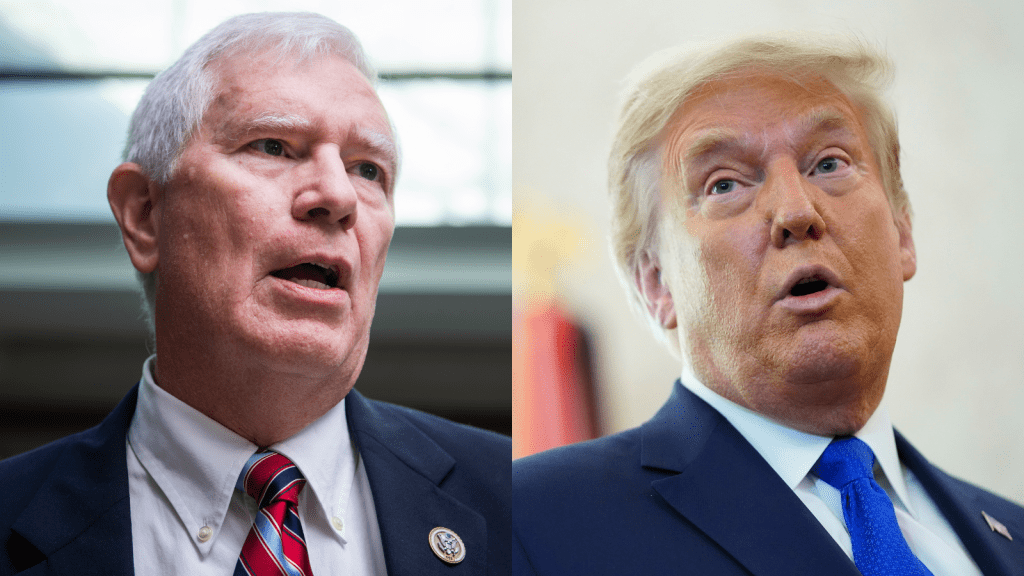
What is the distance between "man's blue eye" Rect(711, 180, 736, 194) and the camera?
58.1 inches

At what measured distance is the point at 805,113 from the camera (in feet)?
4.89

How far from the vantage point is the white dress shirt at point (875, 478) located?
1376 mm

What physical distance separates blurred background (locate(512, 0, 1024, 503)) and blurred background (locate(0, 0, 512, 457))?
3.8 inches

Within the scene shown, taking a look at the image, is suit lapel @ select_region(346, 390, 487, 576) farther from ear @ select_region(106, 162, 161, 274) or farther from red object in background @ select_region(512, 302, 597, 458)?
ear @ select_region(106, 162, 161, 274)

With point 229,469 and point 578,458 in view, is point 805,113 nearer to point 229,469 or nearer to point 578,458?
point 578,458

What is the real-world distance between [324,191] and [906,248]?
→ 1251 mm

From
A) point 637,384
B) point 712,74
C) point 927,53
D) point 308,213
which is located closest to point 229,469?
point 308,213

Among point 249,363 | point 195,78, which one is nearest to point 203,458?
point 249,363

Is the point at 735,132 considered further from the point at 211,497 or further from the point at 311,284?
the point at 211,497

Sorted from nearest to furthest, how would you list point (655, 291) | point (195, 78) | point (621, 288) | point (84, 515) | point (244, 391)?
point (84, 515) → point (244, 391) → point (195, 78) → point (655, 291) → point (621, 288)

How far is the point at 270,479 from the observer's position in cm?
130

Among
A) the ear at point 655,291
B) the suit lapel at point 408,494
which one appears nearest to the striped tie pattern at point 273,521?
the suit lapel at point 408,494

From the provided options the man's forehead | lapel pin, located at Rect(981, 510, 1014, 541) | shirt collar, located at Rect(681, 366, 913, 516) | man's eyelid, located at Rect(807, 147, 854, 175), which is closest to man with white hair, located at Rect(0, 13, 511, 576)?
shirt collar, located at Rect(681, 366, 913, 516)

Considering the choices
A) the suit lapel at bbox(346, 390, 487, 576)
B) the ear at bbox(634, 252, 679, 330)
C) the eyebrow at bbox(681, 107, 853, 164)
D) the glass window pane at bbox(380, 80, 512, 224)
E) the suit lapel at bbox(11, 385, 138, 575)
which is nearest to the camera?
the suit lapel at bbox(11, 385, 138, 575)
